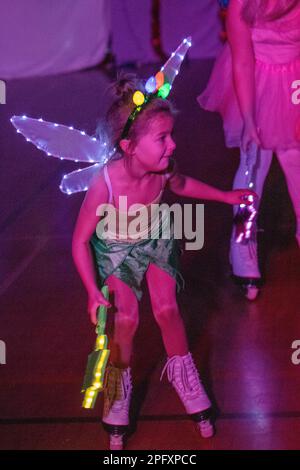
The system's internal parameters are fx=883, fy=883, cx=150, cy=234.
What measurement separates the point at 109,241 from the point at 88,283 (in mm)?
205

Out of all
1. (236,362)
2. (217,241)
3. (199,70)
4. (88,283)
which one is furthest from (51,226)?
(199,70)

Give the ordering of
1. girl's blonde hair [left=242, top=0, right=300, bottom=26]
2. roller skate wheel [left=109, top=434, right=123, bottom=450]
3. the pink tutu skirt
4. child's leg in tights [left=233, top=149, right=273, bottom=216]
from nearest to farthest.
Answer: roller skate wheel [left=109, top=434, right=123, bottom=450] → girl's blonde hair [left=242, top=0, right=300, bottom=26] → the pink tutu skirt → child's leg in tights [left=233, top=149, right=273, bottom=216]

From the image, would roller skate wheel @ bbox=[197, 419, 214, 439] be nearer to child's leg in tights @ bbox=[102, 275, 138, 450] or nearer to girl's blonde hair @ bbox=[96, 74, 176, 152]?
child's leg in tights @ bbox=[102, 275, 138, 450]

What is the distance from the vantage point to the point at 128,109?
2844 mm

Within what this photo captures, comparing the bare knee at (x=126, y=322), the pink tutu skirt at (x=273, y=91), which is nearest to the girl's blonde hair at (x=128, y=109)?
the bare knee at (x=126, y=322)

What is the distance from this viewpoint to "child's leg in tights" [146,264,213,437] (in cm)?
310

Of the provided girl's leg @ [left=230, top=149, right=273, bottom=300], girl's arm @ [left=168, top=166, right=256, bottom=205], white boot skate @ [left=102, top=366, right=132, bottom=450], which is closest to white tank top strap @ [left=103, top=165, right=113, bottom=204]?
girl's arm @ [left=168, top=166, right=256, bottom=205]

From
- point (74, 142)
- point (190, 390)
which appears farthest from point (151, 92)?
point (190, 390)

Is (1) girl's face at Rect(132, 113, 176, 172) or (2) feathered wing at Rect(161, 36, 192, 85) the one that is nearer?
(1) girl's face at Rect(132, 113, 176, 172)

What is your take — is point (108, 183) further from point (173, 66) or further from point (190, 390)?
point (190, 390)

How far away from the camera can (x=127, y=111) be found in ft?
9.34

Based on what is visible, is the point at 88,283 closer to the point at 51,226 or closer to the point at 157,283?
the point at 157,283

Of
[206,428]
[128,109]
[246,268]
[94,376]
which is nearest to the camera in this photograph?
[128,109]

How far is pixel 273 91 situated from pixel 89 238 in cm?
148
